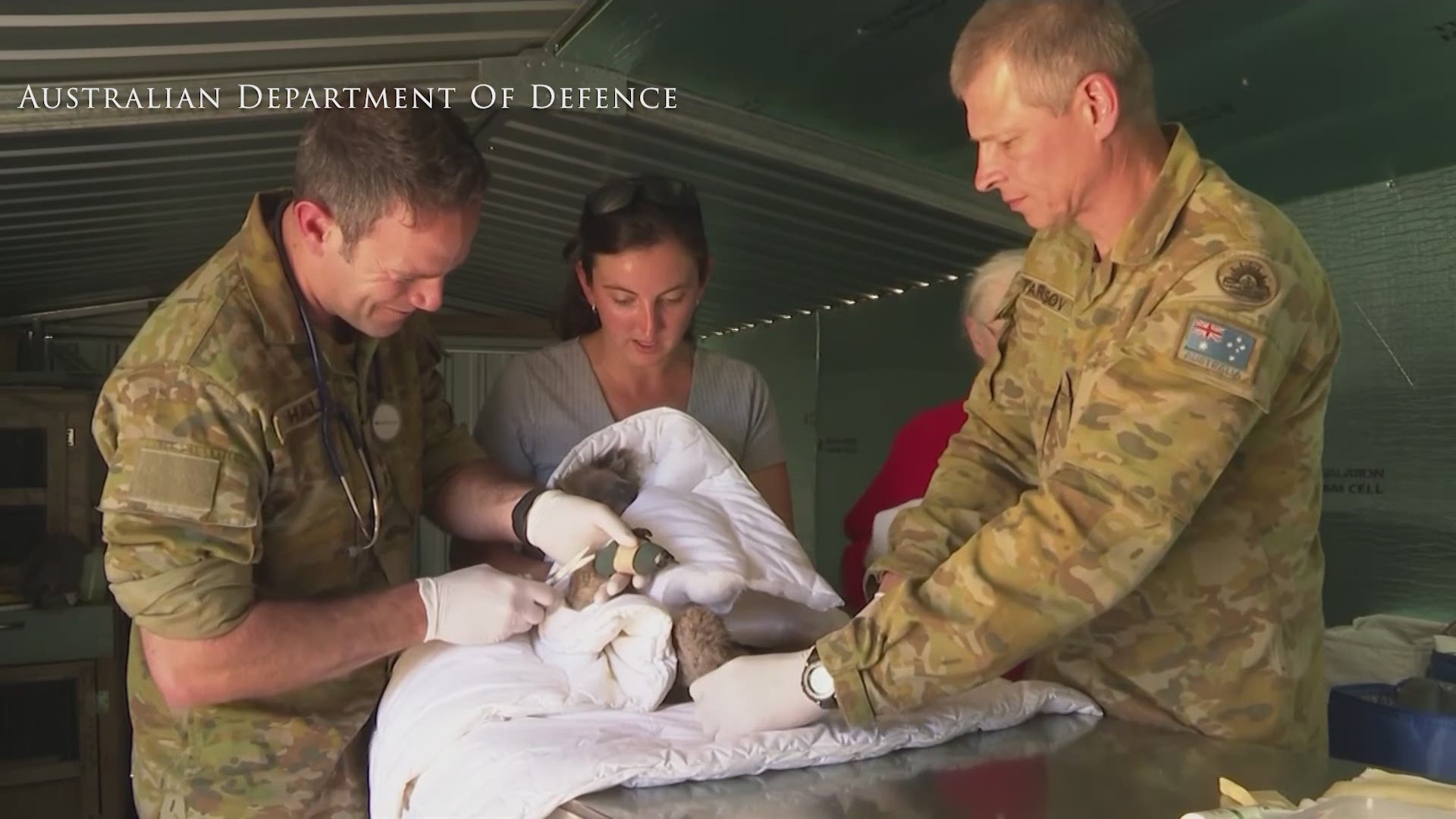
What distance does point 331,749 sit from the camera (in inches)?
59.6

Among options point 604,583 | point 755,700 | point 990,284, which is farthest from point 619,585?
point 990,284

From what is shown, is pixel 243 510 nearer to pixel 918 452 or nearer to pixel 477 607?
pixel 477 607

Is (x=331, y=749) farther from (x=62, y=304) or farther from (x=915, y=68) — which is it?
(x=62, y=304)

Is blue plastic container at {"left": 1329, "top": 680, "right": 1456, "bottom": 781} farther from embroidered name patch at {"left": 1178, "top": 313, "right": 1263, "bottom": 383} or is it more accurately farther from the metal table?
embroidered name patch at {"left": 1178, "top": 313, "right": 1263, "bottom": 383}


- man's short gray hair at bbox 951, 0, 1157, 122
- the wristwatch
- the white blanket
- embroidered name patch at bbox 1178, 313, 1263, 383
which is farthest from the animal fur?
man's short gray hair at bbox 951, 0, 1157, 122

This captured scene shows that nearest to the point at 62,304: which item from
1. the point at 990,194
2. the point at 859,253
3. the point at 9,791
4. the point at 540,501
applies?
the point at 9,791

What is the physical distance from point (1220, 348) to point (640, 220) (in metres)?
1.13

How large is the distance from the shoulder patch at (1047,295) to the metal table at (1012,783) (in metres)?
0.53

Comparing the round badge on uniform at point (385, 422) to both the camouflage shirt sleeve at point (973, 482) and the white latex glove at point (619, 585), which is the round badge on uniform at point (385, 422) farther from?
the camouflage shirt sleeve at point (973, 482)

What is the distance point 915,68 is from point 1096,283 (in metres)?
1.42

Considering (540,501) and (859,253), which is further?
(859,253)

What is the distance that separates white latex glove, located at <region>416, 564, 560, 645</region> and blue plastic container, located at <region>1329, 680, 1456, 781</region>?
1.42 metres

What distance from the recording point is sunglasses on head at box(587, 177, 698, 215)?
2.07 metres

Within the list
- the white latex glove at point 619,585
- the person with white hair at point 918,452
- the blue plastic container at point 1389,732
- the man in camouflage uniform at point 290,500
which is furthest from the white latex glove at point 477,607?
the blue plastic container at point 1389,732
